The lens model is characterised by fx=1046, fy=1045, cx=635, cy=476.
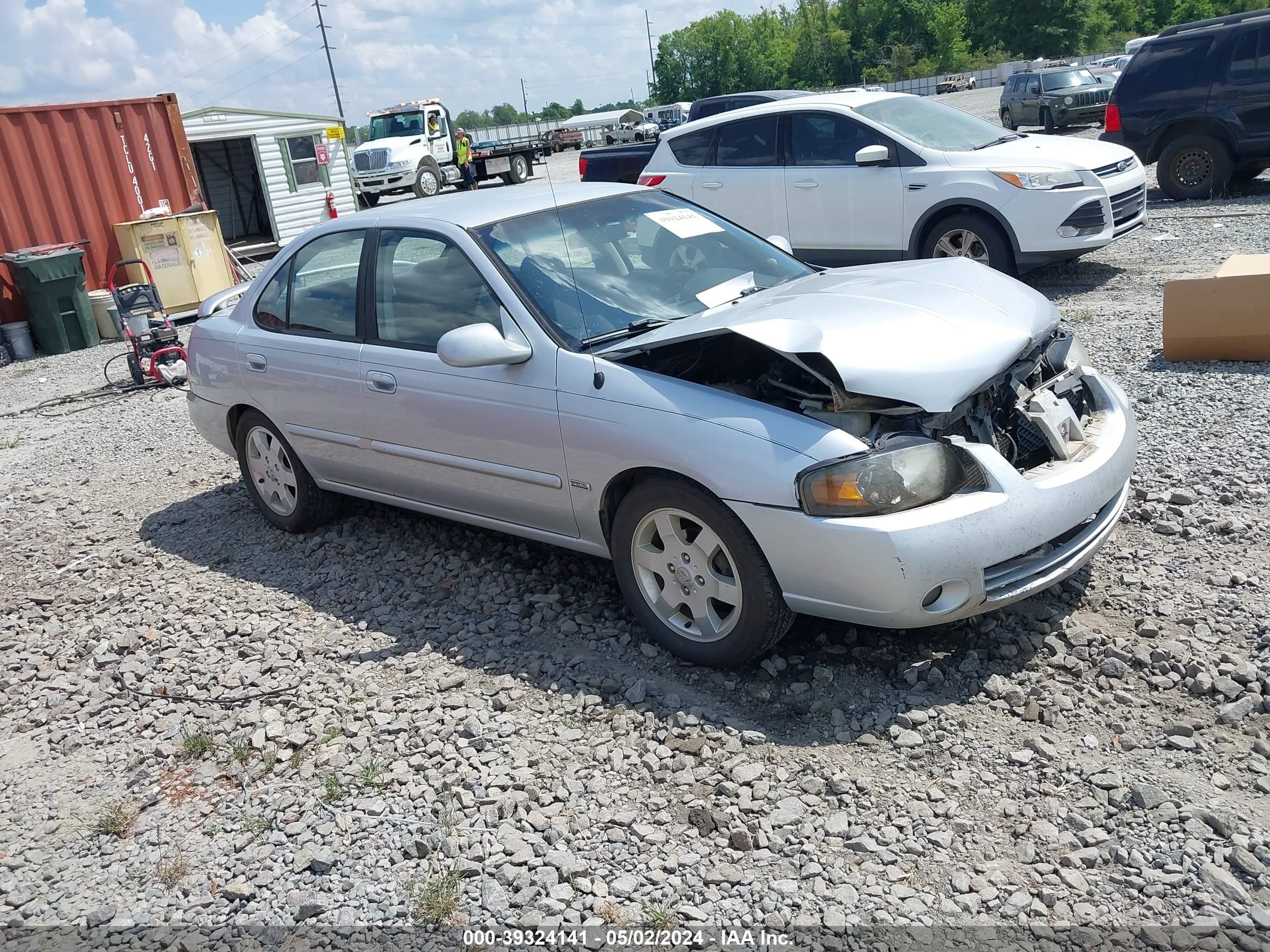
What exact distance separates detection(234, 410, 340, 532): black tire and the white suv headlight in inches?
241

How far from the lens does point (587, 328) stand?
4.23 meters

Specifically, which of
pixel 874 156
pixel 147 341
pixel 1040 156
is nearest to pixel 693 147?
pixel 874 156

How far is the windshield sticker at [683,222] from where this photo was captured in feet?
16.1

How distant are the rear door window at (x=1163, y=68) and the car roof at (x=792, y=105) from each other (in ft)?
13.0

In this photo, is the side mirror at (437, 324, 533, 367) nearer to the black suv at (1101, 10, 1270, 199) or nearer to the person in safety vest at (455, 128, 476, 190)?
the black suv at (1101, 10, 1270, 199)

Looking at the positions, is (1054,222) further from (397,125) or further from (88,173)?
(397,125)

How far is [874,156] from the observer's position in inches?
357

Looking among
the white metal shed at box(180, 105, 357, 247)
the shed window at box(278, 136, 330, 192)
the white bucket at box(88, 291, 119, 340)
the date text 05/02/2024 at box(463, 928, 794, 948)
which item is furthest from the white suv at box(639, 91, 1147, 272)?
the shed window at box(278, 136, 330, 192)

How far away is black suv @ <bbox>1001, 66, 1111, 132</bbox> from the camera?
87.4ft

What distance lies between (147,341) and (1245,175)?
12762 mm

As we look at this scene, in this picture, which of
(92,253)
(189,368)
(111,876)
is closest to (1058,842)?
(111,876)

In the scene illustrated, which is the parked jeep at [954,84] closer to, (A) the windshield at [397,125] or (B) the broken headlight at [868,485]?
(A) the windshield at [397,125]

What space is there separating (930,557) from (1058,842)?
35.7 inches

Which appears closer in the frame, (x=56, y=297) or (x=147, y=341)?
(x=147, y=341)
